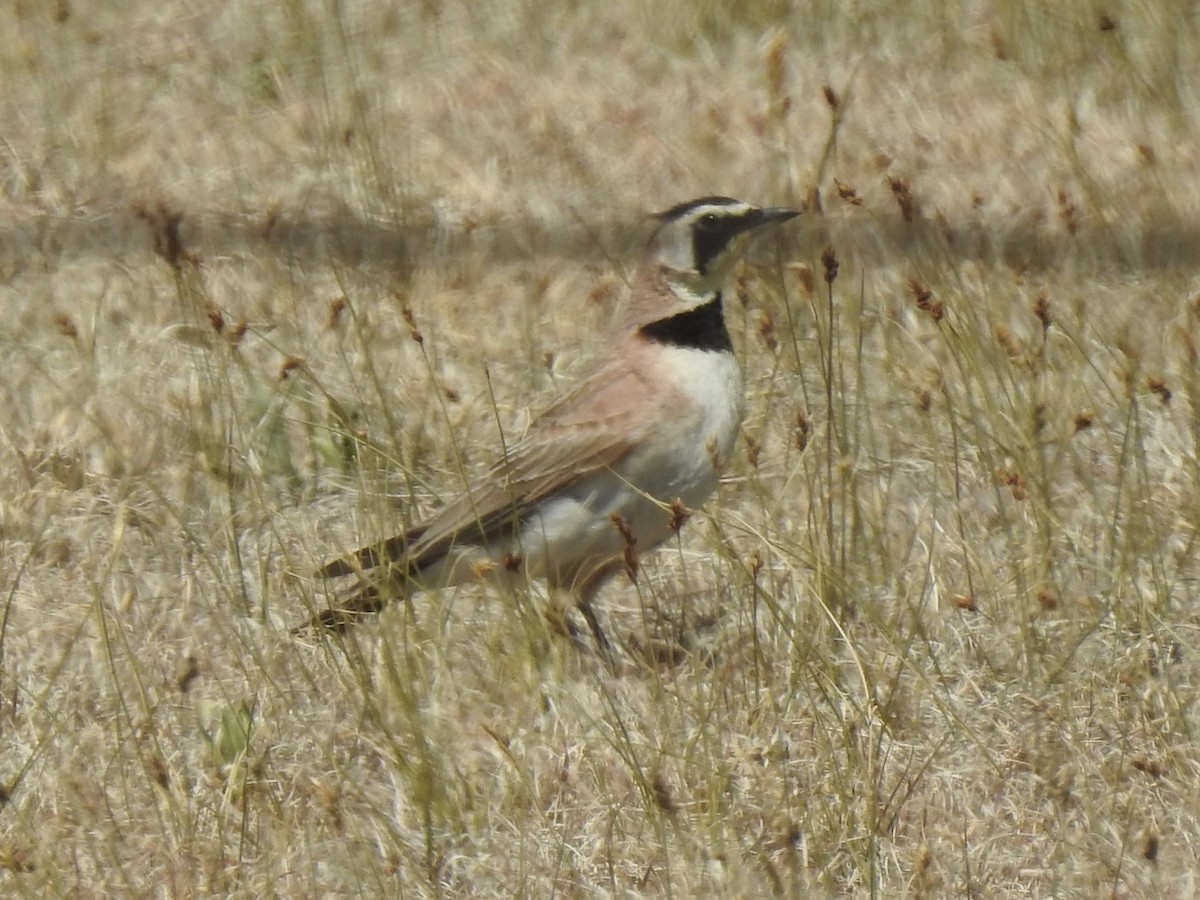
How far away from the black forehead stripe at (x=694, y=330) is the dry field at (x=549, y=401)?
0.15 metres

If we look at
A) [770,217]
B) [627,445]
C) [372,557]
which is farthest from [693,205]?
[372,557]

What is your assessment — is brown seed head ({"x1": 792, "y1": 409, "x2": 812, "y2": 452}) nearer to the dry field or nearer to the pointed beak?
the dry field

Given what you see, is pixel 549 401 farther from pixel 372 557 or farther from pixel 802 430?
pixel 802 430

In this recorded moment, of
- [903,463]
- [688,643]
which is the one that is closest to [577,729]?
[688,643]

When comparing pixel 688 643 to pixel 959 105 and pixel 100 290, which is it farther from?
pixel 959 105

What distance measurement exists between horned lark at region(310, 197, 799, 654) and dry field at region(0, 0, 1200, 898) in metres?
0.17

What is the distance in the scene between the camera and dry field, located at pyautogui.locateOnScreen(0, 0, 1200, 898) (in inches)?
177

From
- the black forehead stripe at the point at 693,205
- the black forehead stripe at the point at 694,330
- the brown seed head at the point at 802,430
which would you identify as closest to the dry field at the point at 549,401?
the brown seed head at the point at 802,430

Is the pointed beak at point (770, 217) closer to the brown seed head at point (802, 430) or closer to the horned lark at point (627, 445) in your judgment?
the horned lark at point (627, 445)

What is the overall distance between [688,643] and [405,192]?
2621mm

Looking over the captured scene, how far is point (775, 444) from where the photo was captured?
6133 mm

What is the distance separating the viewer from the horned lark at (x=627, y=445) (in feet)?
17.8

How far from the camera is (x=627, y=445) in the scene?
5.48m

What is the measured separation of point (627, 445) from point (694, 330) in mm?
392
